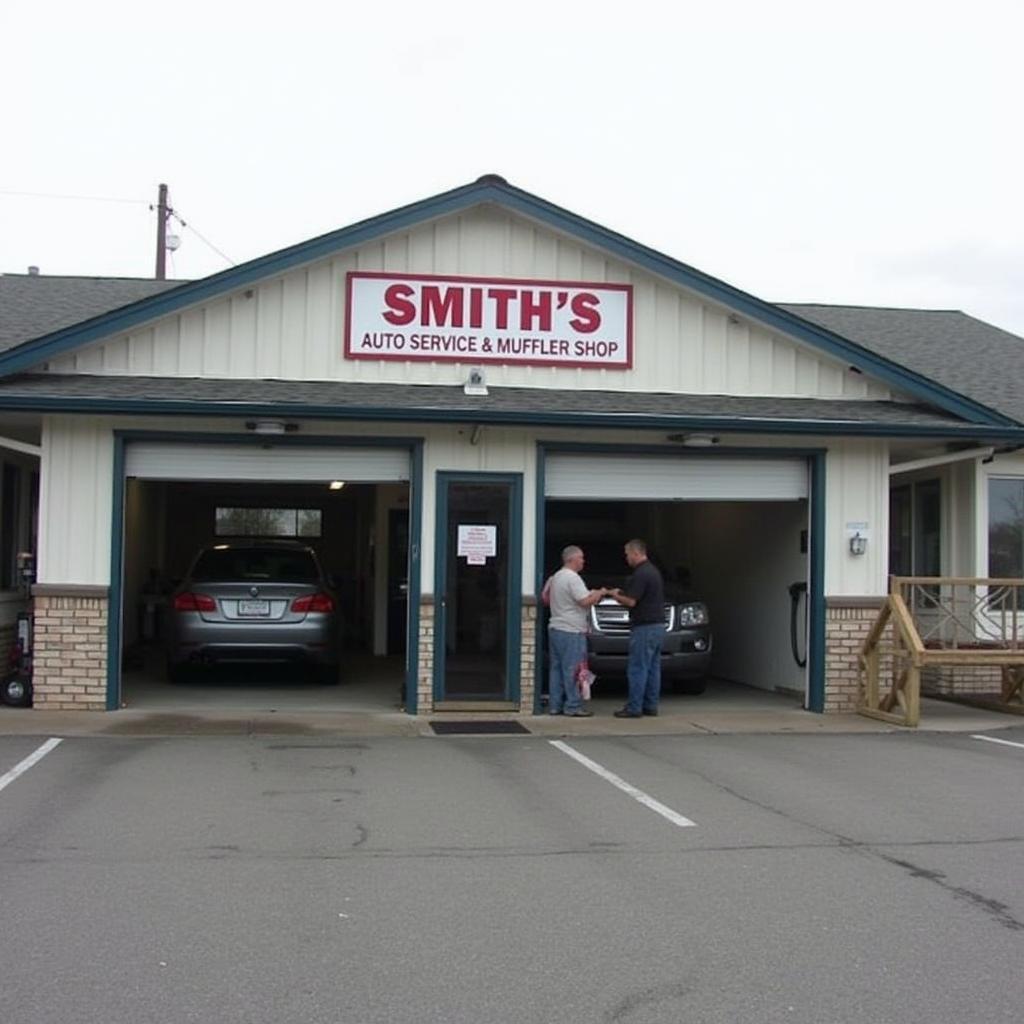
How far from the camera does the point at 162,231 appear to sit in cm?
3183

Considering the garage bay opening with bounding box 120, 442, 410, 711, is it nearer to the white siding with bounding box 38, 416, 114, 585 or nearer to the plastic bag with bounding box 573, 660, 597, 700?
the white siding with bounding box 38, 416, 114, 585

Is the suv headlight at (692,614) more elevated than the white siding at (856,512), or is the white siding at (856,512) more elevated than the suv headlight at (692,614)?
the white siding at (856,512)

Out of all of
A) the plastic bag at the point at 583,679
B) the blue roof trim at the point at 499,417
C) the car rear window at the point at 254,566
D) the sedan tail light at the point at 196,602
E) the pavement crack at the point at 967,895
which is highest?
the blue roof trim at the point at 499,417

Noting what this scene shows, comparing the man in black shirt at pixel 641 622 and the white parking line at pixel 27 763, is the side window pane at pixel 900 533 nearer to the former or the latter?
the man in black shirt at pixel 641 622

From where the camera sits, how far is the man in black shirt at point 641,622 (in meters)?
12.6

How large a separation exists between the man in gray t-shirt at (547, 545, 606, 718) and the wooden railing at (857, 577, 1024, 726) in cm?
289

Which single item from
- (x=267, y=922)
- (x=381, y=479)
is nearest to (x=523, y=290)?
(x=381, y=479)

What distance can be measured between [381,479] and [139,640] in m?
8.62

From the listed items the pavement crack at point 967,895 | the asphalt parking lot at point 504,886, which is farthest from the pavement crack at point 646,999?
the pavement crack at point 967,895

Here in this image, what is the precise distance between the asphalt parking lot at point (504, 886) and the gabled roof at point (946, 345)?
7.08m

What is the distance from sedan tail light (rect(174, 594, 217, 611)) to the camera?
13.8 m

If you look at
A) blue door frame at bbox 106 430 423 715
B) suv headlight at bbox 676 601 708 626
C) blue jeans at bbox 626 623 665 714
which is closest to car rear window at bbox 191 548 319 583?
blue door frame at bbox 106 430 423 715

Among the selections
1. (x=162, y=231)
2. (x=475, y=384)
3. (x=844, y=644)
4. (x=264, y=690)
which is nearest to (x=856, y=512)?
(x=844, y=644)

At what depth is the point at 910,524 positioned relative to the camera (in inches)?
642
